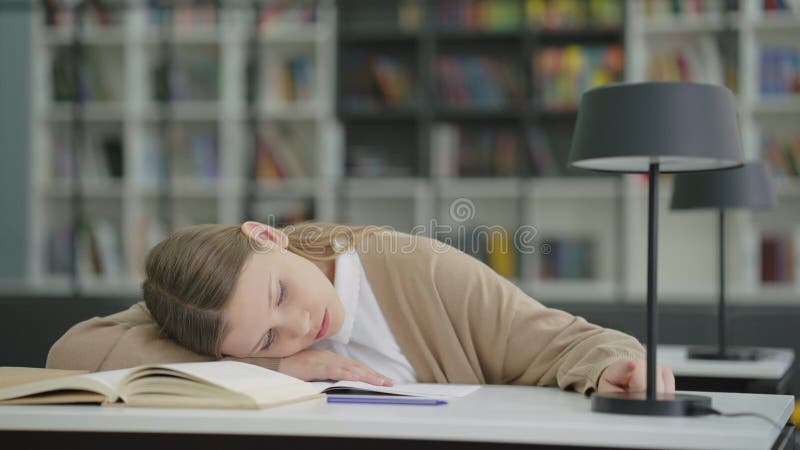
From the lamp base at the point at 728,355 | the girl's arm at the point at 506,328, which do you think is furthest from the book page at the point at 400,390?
the lamp base at the point at 728,355

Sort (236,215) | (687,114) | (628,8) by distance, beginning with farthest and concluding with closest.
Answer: (236,215) < (628,8) < (687,114)

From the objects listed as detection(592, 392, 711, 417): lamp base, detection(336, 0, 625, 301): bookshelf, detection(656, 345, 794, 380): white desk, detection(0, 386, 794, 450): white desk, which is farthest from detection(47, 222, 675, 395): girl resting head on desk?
detection(336, 0, 625, 301): bookshelf

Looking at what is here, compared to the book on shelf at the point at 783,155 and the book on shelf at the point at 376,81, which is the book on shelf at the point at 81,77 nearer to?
the book on shelf at the point at 376,81

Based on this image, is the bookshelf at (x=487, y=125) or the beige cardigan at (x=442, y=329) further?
the bookshelf at (x=487, y=125)

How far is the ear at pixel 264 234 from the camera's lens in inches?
54.0

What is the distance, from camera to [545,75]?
4.71 m

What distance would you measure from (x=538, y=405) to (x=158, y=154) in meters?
4.13

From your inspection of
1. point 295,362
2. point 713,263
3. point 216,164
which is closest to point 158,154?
point 216,164

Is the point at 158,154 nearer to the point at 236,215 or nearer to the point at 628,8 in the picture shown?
the point at 236,215

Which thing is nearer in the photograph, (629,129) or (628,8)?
(629,129)

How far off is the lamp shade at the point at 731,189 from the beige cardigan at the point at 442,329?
3.09 feet

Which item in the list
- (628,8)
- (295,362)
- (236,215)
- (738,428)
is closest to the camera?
(738,428)

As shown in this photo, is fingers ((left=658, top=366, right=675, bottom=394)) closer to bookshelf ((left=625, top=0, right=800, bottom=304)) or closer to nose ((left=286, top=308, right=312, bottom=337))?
nose ((left=286, top=308, right=312, bottom=337))

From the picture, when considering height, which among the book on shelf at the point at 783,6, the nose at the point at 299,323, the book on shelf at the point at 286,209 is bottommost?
the book on shelf at the point at 286,209
